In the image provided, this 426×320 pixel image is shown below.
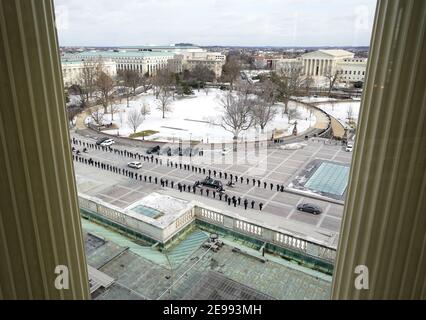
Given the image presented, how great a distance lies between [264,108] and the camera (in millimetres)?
11570

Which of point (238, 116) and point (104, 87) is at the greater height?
point (104, 87)

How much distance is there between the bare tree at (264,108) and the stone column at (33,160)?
1023 cm

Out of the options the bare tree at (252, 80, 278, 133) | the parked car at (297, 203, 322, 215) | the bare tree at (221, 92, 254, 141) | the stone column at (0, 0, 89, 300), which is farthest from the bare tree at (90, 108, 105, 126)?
the stone column at (0, 0, 89, 300)

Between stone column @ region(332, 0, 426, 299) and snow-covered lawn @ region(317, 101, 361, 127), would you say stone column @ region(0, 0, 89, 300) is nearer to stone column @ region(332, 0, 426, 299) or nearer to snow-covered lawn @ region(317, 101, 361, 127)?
stone column @ region(332, 0, 426, 299)

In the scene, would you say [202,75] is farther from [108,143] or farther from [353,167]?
[353,167]

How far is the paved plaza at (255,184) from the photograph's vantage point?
4855 mm

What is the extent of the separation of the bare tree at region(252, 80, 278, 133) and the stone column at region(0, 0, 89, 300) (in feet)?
33.6

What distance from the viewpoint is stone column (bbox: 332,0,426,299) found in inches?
35.2

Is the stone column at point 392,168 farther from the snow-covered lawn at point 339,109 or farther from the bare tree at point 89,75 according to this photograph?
the bare tree at point 89,75

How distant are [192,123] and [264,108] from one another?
9.74 feet

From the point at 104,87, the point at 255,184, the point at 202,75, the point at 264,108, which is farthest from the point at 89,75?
the point at 202,75

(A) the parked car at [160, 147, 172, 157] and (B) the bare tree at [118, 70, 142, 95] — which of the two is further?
(B) the bare tree at [118, 70, 142, 95]

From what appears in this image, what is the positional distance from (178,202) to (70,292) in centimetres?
249
